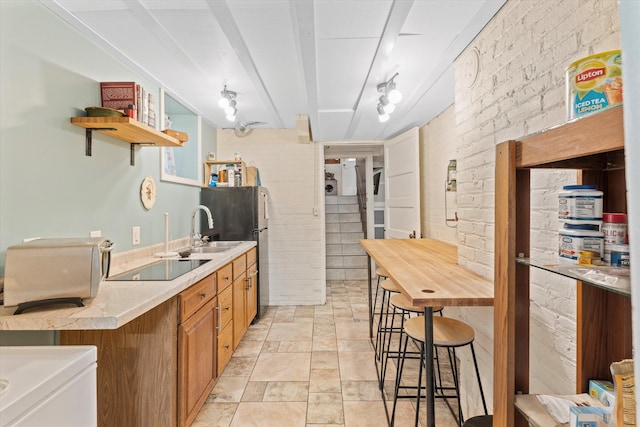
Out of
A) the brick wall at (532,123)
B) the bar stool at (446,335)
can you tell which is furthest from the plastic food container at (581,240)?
the bar stool at (446,335)

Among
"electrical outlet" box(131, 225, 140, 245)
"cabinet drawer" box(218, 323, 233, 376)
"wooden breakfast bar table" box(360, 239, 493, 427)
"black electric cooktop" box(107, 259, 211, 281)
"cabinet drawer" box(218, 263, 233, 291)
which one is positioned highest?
"electrical outlet" box(131, 225, 140, 245)

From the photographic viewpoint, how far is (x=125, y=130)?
1.82m

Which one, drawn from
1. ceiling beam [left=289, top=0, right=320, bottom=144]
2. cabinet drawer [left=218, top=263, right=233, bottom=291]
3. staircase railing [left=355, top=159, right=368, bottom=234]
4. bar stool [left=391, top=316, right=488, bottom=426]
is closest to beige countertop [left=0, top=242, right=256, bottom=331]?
cabinet drawer [left=218, top=263, right=233, bottom=291]

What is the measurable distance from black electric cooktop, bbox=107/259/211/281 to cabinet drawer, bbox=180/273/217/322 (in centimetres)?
12

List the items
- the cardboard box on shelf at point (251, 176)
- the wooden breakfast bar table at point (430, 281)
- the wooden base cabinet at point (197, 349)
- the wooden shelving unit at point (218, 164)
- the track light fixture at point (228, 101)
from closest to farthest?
the wooden breakfast bar table at point (430, 281) → the wooden base cabinet at point (197, 349) → the track light fixture at point (228, 101) → the wooden shelving unit at point (218, 164) → the cardboard box on shelf at point (251, 176)

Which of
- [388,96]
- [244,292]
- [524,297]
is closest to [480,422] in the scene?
[524,297]

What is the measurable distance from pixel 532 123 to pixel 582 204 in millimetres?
724

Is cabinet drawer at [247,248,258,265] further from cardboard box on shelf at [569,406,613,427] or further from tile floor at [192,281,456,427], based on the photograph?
cardboard box on shelf at [569,406,613,427]

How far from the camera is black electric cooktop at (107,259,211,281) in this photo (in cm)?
174

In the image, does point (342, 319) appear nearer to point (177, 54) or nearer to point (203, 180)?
point (203, 180)

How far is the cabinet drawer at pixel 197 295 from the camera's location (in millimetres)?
1667

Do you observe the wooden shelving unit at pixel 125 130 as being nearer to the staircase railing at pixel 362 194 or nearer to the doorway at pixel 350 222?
the doorway at pixel 350 222

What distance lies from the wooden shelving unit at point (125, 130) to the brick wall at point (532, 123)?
1966mm

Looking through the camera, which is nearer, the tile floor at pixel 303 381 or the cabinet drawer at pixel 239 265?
the tile floor at pixel 303 381
